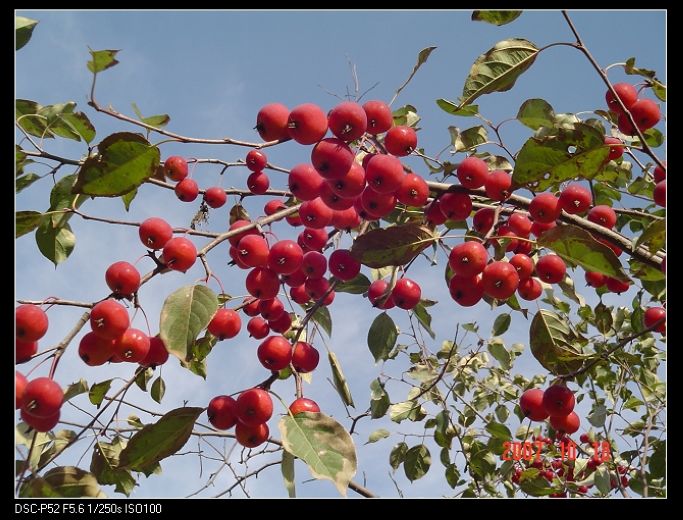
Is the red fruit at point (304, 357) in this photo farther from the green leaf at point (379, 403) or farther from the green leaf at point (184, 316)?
the green leaf at point (379, 403)

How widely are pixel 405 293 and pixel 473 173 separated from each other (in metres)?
0.71

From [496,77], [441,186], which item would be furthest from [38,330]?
[496,77]

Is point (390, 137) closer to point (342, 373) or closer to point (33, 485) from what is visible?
point (342, 373)

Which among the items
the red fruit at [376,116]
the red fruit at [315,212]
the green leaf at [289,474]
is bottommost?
the green leaf at [289,474]

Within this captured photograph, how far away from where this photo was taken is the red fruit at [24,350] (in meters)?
1.94

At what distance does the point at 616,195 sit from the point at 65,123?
348cm

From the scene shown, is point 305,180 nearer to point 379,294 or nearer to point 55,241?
point 379,294

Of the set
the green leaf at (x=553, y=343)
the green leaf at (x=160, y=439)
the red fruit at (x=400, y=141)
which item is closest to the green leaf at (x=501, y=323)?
the green leaf at (x=553, y=343)

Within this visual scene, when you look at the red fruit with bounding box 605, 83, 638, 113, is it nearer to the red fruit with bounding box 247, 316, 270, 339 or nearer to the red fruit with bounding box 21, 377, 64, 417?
the red fruit with bounding box 247, 316, 270, 339

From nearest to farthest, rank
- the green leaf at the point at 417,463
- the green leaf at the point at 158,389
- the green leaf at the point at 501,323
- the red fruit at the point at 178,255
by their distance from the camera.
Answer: the red fruit at the point at 178,255 < the green leaf at the point at 158,389 < the green leaf at the point at 501,323 < the green leaf at the point at 417,463

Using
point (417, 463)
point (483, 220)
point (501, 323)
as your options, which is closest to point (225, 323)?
point (483, 220)

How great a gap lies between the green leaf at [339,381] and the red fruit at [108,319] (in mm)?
1168

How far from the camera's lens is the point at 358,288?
318 centimetres
